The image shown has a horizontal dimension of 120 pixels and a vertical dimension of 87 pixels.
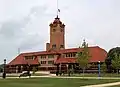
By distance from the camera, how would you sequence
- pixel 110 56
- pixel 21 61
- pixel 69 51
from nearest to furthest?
pixel 110 56, pixel 69 51, pixel 21 61

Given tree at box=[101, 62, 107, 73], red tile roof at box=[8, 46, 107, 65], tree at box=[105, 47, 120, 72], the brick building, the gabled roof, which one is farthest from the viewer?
the brick building

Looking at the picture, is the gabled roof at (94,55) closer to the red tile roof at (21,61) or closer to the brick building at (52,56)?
the brick building at (52,56)

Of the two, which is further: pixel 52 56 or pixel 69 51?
pixel 52 56

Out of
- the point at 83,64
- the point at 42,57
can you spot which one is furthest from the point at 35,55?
the point at 83,64

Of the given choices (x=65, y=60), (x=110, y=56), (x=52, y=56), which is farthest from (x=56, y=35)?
(x=110, y=56)

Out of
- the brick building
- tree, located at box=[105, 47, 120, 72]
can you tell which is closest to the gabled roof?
the brick building

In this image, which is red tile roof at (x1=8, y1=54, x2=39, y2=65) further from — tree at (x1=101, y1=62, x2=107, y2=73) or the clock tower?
tree at (x1=101, y1=62, x2=107, y2=73)

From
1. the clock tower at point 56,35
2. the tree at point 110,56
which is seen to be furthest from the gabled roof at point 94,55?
the clock tower at point 56,35

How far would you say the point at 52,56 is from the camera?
10750cm

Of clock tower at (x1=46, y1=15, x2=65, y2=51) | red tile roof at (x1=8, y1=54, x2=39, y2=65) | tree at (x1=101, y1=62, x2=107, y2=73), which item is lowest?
tree at (x1=101, y1=62, x2=107, y2=73)

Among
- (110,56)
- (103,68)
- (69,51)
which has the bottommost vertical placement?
(103,68)

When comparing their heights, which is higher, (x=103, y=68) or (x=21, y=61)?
(x=21, y=61)

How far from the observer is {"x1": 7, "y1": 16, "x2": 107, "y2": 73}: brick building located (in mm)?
101562

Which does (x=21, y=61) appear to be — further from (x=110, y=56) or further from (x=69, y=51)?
(x=110, y=56)
